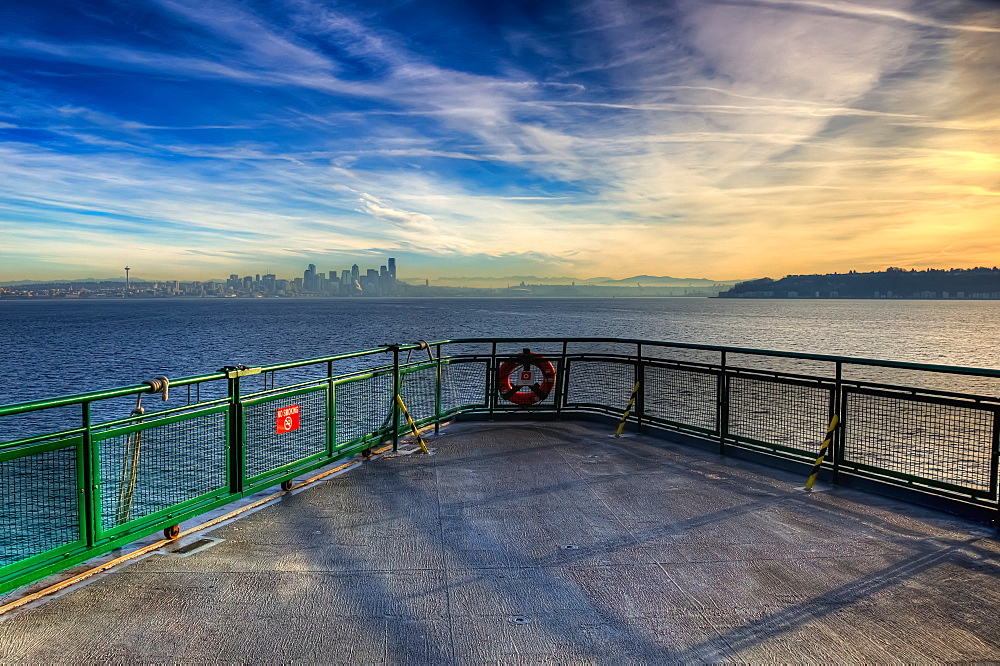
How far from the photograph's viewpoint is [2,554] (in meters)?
11.0

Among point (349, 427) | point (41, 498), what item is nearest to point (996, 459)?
point (349, 427)

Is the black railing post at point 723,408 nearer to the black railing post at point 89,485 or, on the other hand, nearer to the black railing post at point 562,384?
the black railing post at point 562,384

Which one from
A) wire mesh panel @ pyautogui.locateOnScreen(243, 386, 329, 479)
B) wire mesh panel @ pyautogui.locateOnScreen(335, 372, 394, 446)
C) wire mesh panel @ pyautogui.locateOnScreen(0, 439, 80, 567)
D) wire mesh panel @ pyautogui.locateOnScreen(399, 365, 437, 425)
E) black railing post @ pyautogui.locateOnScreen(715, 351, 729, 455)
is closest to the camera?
wire mesh panel @ pyautogui.locateOnScreen(0, 439, 80, 567)

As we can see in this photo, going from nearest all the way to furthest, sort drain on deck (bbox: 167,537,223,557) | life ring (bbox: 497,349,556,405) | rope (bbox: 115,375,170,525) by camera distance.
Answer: drain on deck (bbox: 167,537,223,557) < rope (bbox: 115,375,170,525) < life ring (bbox: 497,349,556,405)

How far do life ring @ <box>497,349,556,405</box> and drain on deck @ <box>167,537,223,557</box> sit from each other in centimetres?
619

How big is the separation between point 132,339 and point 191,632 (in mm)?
92764

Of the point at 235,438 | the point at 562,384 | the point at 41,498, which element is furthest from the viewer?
the point at 562,384

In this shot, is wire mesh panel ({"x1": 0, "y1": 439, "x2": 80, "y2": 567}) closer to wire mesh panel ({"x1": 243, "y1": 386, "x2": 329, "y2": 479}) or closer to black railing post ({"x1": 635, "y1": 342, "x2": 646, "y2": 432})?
wire mesh panel ({"x1": 243, "y1": 386, "x2": 329, "y2": 479})

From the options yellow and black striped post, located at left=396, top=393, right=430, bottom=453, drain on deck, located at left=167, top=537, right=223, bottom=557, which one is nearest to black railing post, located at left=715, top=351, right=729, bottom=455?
yellow and black striped post, located at left=396, top=393, right=430, bottom=453

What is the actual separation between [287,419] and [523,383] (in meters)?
5.06

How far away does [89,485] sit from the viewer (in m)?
4.92

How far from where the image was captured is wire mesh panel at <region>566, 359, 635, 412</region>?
10766 mm

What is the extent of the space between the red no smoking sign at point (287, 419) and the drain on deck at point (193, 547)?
55.1 inches

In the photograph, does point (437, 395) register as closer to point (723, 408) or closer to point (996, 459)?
point (723, 408)
